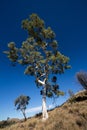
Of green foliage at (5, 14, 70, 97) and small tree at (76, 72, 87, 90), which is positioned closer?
green foliage at (5, 14, 70, 97)

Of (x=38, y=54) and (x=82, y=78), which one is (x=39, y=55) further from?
(x=82, y=78)

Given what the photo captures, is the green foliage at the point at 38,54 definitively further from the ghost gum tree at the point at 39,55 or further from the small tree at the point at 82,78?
the small tree at the point at 82,78

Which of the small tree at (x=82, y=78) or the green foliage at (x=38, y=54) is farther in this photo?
the small tree at (x=82, y=78)

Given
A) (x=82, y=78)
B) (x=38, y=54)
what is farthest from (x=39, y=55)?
(x=82, y=78)

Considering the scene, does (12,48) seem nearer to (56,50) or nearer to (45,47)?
(45,47)

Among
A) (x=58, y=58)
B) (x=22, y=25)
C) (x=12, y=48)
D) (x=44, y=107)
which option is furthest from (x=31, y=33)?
(x=44, y=107)

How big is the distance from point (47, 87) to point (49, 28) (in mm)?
8733

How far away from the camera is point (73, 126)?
15539 mm

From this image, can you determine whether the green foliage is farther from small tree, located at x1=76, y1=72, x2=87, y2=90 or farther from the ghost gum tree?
small tree, located at x1=76, y1=72, x2=87, y2=90

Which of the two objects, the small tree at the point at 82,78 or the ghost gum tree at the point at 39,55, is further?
the small tree at the point at 82,78

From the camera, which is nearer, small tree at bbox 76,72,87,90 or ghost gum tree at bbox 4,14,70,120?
ghost gum tree at bbox 4,14,70,120

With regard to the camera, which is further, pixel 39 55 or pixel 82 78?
pixel 82 78

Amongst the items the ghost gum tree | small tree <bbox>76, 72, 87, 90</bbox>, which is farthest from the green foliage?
small tree <bbox>76, 72, 87, 90</bbox>

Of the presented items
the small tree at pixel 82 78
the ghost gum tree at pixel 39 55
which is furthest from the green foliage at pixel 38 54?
the small tree at pixel 82 78
